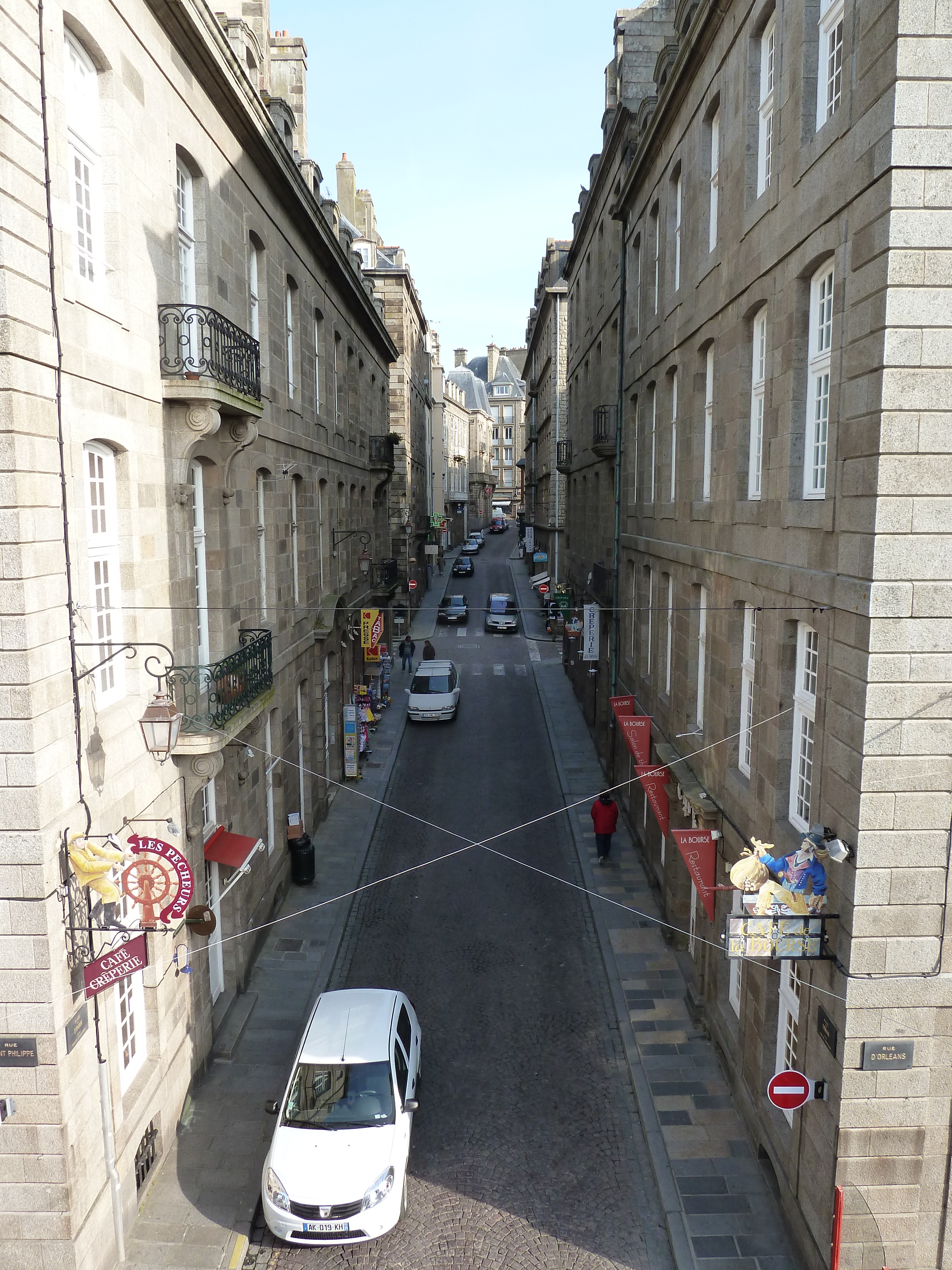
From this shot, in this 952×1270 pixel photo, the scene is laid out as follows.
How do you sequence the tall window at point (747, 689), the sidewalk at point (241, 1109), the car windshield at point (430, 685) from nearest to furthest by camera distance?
the sidewalk at point (241, 1109)
the tall window at point (747, 689)
the car windshield at point (430, 685)

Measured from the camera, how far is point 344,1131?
10.0m

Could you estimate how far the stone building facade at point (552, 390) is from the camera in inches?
1921

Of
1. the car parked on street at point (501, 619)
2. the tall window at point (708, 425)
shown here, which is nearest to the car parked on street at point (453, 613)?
the car parked on street at point (501, 619)

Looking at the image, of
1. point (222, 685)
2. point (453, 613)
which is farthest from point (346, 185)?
point (222, 685)

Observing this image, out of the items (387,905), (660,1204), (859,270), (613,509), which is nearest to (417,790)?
(387,905)

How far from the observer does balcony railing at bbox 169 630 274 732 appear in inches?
440

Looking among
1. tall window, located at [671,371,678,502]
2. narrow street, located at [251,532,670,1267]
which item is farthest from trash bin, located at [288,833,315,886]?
tall window, located at [671,371,678,502]

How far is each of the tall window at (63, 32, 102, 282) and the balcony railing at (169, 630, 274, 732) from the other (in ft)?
14.6

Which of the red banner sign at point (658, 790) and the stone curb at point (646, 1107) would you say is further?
the red banner sign at point (658, 790)

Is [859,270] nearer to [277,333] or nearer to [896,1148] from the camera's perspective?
[896,1148]

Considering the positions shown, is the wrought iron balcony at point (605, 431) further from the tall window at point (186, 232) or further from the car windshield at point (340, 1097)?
the car windshield at point (340, 1097)

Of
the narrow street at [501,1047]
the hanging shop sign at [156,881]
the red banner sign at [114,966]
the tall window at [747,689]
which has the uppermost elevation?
the tall window at [747,689]

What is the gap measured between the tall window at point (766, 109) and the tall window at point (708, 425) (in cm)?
296

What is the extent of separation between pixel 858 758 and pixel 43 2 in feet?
31.8
